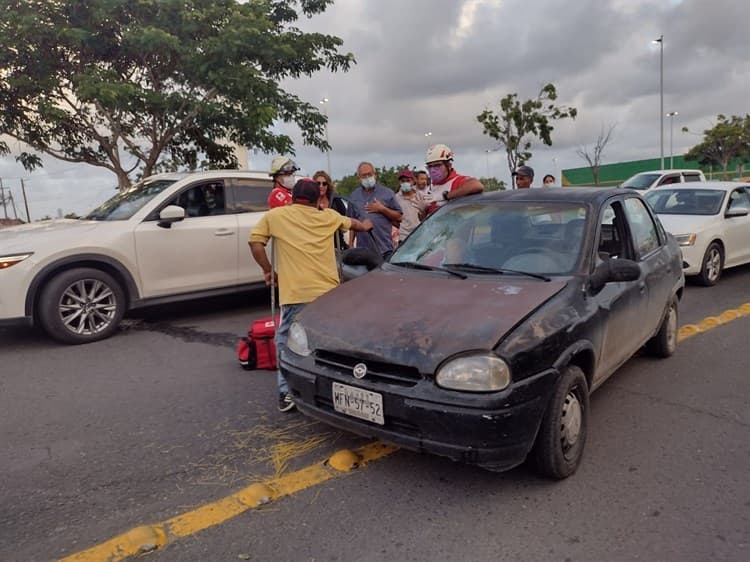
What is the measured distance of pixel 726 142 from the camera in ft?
131

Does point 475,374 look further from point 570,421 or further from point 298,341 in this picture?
point 298,341

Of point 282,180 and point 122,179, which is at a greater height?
point 122,179

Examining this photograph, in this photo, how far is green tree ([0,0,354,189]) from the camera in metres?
9.82

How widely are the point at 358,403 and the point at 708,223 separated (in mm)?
7705

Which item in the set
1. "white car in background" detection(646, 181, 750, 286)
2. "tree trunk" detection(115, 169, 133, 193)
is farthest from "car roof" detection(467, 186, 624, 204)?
"tree trunk" detection(115, 169, 133, 193)

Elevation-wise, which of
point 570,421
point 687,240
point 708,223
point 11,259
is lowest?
point 570,421

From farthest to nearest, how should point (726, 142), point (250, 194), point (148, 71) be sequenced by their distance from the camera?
point (726, 142) < point (148, 71) < point (250, 194)

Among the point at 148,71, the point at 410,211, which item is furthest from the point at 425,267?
the point at 148,71

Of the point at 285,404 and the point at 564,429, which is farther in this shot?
the point at 285,404

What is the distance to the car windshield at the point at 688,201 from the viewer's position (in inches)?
350

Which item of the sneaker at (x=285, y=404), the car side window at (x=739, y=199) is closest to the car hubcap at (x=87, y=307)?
the sneaker at (x=285, y=404)

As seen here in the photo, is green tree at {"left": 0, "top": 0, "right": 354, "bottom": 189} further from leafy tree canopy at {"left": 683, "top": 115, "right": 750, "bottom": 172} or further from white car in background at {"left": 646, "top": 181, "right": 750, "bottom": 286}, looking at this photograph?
leafy tree canopy at {"left": 683, "top": 115, "right": 750, "bottom": 172}

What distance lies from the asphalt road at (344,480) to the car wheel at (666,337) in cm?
13

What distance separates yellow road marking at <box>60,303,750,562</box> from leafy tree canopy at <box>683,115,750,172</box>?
44.6m
